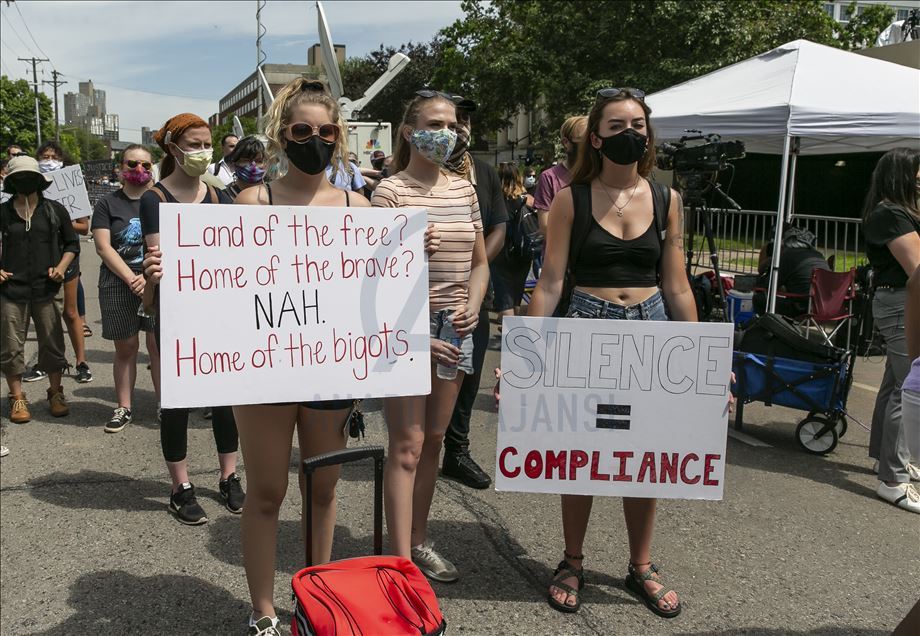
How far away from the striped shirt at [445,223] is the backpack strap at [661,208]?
2.30ft

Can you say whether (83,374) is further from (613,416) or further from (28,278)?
(613,416)

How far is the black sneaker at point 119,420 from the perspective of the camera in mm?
5471

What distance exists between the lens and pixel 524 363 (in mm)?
2928

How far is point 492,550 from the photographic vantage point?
370 cm

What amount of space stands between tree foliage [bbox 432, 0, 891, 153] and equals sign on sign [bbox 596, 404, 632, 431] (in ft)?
73.0

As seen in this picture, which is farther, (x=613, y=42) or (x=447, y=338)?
(x=613, y=42)

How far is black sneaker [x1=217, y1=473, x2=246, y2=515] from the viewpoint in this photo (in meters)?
4.11

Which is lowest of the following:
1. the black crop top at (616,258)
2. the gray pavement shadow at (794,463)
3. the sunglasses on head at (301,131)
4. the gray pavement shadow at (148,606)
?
the gray pavement shadow at (148,606)

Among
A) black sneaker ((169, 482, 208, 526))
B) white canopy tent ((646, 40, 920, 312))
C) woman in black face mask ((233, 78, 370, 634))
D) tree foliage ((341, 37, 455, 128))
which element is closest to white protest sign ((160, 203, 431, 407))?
woman in black face mask ((233, 78, 370, 634))

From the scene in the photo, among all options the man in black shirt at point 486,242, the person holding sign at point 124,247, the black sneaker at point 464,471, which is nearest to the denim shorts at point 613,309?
the man in black shirt at point 486,242

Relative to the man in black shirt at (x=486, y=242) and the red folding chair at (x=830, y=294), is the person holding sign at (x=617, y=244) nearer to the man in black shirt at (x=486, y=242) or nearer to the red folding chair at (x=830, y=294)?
the man in black shirt at (x=486, y=242)

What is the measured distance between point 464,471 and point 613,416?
71.4 inches

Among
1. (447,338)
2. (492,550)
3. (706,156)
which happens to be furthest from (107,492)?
(706,156)

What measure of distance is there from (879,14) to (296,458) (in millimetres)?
34239
